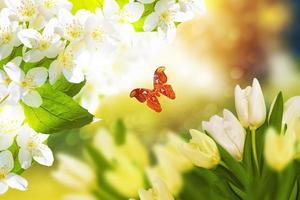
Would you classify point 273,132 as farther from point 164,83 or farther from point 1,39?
point 1,39

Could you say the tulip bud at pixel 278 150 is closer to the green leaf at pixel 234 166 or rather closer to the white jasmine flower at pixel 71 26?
the green leaf at pixel 234 166

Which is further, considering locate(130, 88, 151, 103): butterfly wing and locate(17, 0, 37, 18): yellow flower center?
locate(130, 88, 151, 103): butterfly wing

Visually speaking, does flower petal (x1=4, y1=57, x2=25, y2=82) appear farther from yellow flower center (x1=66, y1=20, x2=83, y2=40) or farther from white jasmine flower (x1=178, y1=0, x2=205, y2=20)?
white jasmine flower (x1=178, y1=0, x2=205, y2=20)

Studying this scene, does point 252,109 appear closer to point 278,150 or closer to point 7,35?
point 278,150

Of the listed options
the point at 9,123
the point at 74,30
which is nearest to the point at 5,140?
the point at 9,123

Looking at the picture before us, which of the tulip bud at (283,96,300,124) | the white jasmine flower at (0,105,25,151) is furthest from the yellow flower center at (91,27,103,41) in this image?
the tulip bud at (283,96,300,124)

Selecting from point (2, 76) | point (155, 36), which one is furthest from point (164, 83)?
point (2, 76)

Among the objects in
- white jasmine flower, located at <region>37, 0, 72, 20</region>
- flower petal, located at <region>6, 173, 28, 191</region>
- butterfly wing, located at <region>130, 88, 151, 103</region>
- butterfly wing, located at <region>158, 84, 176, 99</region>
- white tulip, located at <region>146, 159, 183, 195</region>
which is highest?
white jasmine flower, located at <region>37, 0, 72, 20</region>
